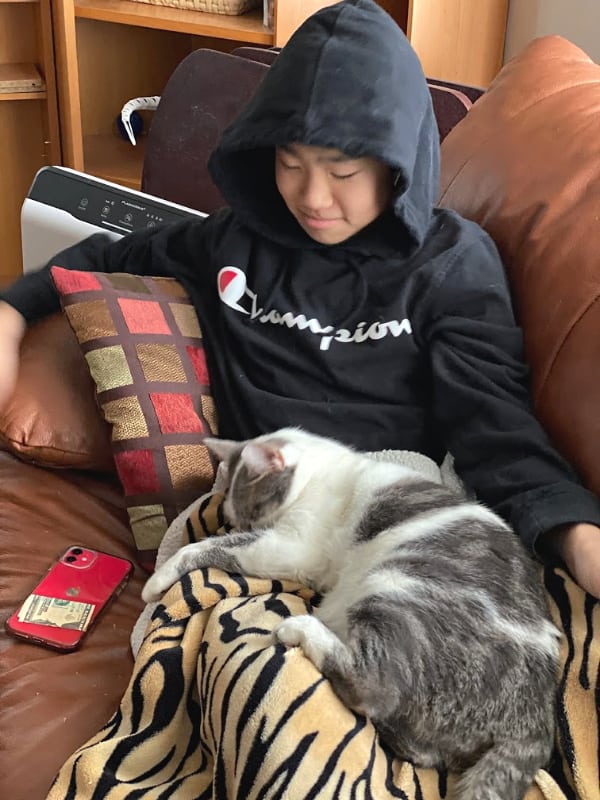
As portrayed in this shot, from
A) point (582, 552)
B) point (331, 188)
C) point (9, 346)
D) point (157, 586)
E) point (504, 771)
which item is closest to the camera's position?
point (504, 771)

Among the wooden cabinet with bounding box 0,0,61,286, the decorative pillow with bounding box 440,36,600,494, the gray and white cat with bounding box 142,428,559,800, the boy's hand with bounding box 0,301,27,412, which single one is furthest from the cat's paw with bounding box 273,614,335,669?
the wooden cabinet with bounding box 0,0,61,286

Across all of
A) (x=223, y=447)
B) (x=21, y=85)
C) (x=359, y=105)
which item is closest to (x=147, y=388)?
(x=223, y=447)

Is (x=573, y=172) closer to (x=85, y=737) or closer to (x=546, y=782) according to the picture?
(x=546, y=782)

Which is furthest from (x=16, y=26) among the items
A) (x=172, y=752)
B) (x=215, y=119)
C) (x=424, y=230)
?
(x=172, y=752)

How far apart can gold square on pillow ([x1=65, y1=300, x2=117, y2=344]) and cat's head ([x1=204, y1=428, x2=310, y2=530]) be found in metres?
0.32

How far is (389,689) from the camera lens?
900 mm

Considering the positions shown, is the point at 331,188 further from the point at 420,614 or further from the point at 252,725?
the point at 252,725

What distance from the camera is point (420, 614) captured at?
3.09ft

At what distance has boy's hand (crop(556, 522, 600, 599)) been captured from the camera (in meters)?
A: 0.98

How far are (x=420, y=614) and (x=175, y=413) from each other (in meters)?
0.54

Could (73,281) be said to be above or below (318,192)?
below

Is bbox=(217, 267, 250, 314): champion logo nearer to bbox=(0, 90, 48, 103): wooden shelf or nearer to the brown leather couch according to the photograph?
the brown leather couch

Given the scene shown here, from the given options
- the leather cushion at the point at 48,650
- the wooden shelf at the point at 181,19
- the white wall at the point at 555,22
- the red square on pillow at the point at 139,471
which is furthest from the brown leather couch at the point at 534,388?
the wooden shelf at the point at 181,19

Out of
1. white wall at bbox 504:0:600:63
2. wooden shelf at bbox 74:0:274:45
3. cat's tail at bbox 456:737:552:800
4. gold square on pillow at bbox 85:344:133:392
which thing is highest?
white wall at bbox 504:0:600:63
